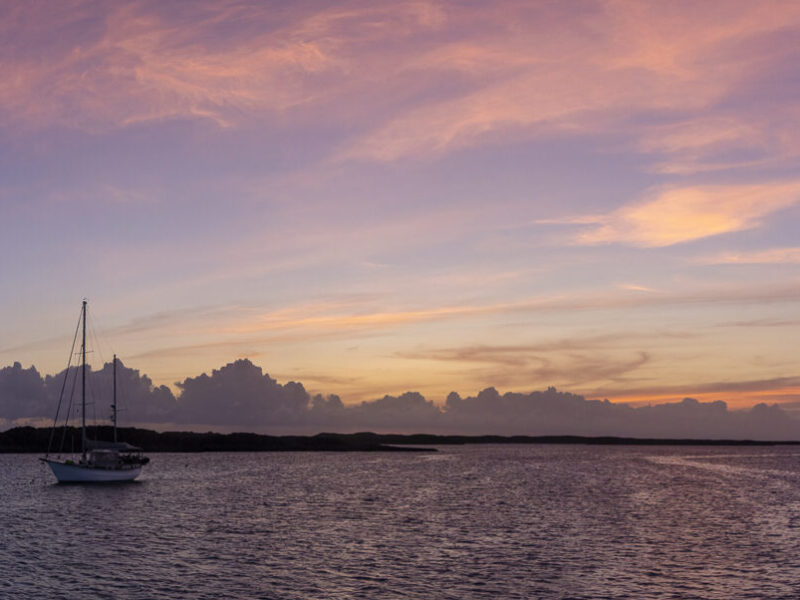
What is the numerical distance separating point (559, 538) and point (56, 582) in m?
34.9

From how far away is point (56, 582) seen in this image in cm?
4181

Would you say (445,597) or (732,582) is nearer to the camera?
(445,597)

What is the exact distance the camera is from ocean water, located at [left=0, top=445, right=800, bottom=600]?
133ft

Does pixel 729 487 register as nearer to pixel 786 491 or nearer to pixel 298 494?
pixel 786 491

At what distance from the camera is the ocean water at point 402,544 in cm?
4047

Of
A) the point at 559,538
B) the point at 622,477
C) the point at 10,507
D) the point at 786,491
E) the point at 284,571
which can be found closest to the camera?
the point at 284,571

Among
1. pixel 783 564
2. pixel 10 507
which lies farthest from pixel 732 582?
pixel 10 507

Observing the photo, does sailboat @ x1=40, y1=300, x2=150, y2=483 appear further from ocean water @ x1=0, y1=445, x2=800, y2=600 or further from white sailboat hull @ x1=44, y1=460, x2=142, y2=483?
ocean water @ x1=0, y1=445, x2=800, y2=600

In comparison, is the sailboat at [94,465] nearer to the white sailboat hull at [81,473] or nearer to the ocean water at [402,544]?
the white sailboat hull at [81,473]

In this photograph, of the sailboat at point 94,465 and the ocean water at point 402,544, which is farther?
the sailboat at point 94,465

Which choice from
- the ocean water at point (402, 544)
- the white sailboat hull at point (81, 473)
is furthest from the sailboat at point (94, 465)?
the ocean water at point (402, 544)

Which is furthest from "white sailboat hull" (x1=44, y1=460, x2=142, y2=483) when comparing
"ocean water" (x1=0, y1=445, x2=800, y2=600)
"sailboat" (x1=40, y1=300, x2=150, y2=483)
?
"ocean water" (x1=0, y1=445, x2=800, y2=600)

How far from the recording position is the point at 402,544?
54.3 m

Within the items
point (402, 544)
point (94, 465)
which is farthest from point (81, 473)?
point (402, 544)
